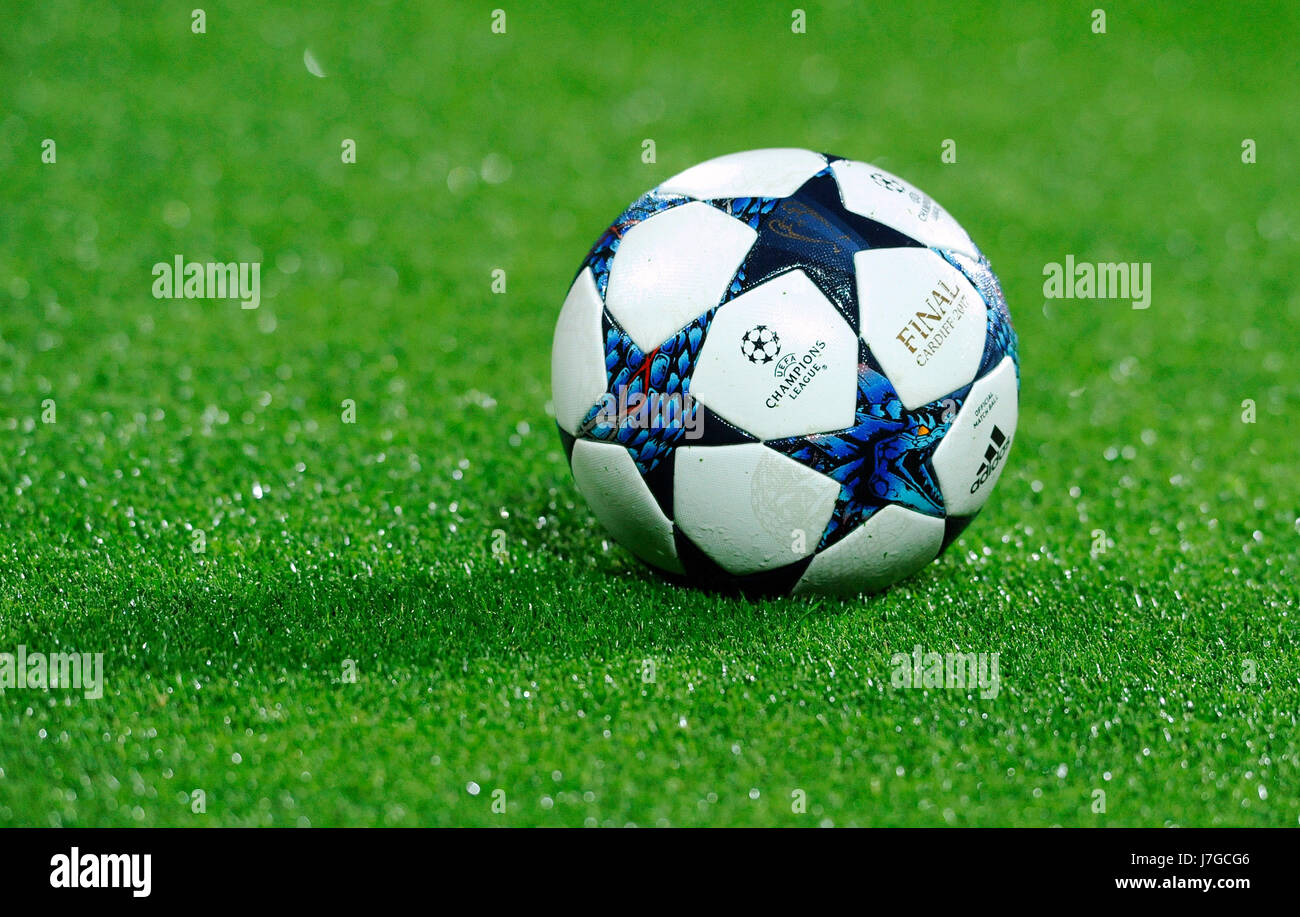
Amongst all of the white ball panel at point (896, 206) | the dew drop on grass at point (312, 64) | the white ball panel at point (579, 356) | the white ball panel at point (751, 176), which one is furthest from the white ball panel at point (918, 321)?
the dew drop on grass at point (312, 64)

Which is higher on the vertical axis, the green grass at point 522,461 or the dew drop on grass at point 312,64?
the dew drop on grass at point 312,64

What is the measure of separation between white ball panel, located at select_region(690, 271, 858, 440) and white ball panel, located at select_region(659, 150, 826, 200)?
0.50 m

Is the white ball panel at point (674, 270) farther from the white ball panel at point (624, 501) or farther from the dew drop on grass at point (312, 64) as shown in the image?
the dew drop on grass at point (312, 64)

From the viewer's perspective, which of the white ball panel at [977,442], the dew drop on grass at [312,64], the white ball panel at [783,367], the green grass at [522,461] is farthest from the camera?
the dew drop on grass at [312,64]

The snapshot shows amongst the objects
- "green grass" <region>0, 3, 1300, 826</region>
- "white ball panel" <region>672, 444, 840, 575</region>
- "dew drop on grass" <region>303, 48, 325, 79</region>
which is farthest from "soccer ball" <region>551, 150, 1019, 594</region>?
"dew drop on grass" <region>303, 48, 325, 79</region>

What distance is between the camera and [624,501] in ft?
16.7

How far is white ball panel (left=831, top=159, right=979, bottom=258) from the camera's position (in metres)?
5.01

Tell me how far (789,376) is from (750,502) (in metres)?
0.47

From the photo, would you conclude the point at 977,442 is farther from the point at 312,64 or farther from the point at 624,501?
the point at 312,64

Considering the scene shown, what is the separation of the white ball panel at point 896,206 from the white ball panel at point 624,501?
126cm

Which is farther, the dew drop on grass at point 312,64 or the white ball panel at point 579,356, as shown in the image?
the dew drop on grass at point 312,64

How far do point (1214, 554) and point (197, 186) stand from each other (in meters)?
7.73

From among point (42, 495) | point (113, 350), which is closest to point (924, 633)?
point (42, 495)

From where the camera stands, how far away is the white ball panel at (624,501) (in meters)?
5.02
